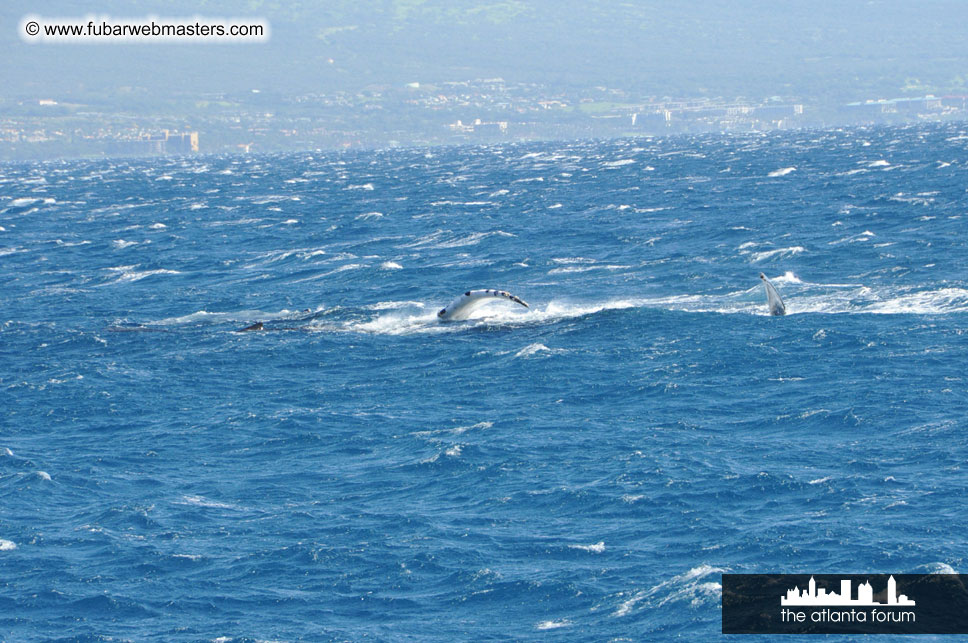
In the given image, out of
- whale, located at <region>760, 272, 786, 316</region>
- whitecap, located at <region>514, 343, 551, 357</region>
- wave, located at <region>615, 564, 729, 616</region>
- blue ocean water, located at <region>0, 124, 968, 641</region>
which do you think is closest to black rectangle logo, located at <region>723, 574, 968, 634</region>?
wave, located at <region>615, 564, 729, 616</region>

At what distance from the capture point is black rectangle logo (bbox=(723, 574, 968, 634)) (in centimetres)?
3550

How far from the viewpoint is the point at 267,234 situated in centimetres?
13250

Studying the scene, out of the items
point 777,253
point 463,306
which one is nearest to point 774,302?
point 463,306

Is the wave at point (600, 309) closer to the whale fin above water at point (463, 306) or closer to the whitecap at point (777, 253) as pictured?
the whale fin above water at point (463, 306)

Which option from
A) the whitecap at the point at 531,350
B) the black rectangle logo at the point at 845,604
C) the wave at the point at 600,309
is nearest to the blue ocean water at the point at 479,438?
the whitecap at the point at 531,350

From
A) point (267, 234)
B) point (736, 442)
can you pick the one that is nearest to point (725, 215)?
point (267, 234)

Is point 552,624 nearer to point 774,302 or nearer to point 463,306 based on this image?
point 774,302

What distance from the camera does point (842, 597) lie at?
1451 inches

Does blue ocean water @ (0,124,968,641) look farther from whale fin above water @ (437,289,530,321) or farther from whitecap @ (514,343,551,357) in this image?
whale fin above water @ (437,289,530,321)

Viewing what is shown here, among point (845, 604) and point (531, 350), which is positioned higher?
point (531, 350)

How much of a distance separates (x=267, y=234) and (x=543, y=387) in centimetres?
7717

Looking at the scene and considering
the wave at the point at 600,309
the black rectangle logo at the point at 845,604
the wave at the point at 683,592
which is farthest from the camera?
the wave at the point at 600,309

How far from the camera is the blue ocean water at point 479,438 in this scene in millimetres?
38719

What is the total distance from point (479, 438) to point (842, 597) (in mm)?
19200
